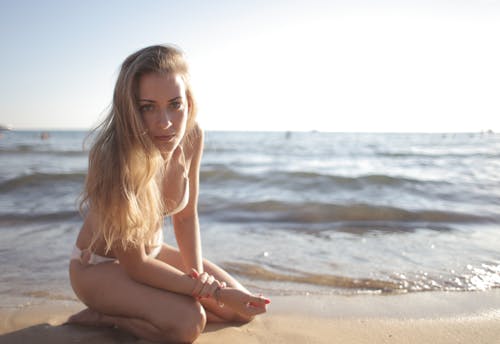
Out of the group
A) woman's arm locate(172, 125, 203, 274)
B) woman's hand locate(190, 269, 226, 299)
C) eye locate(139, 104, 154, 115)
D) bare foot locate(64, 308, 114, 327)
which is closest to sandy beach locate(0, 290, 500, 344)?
bare foot locate(64, 308, 114, 327)

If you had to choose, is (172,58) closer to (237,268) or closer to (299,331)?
(299,331)

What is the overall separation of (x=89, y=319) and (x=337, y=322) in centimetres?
159

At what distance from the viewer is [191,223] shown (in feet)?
9.12

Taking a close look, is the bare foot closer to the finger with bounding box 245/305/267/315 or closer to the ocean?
the ocean

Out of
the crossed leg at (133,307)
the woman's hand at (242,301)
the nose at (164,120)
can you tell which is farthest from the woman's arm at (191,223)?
the nose at (164,120)

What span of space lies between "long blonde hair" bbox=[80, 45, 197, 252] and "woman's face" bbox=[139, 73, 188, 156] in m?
0.04

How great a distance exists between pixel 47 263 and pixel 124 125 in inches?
94.7

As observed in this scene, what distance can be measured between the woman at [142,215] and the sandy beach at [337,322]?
0.15 m

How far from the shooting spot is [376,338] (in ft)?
7.86

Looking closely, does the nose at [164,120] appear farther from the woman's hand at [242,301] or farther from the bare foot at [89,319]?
the bare foot at [89,319]

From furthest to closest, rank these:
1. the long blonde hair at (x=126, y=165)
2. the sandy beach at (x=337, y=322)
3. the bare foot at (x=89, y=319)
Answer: the bare foot at (x=89, y=319) → the sandy beach at (x=337, y=322) → the long blonde hair at (x=126, y=165)

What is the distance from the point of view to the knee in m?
2.25

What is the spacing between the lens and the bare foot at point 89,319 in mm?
2492

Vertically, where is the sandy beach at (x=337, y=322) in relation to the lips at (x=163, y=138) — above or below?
below
